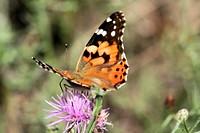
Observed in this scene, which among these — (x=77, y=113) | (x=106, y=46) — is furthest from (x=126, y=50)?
(x=77, y=113)

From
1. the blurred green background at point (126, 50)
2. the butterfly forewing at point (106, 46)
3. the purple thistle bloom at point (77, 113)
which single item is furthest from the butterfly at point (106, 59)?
the blurred green background at point (126, 50)

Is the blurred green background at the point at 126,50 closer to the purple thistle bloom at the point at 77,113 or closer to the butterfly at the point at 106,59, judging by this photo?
the butterfly at the point at 106,59

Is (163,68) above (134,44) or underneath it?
underneath

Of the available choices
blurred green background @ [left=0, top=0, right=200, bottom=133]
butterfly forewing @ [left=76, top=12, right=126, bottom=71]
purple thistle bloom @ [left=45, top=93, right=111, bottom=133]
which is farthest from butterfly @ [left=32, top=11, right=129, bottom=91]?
blurred green background @ [left=0, top=0, right=200, bottom=133]

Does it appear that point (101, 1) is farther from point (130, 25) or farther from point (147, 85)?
point (147, 85)

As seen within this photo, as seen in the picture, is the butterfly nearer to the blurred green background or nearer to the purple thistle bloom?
the purple thistle bloom

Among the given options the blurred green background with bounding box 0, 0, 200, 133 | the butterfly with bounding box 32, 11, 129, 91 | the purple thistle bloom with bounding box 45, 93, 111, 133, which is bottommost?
the purple thistle bloom with bounding box 45, 93, 111, 133

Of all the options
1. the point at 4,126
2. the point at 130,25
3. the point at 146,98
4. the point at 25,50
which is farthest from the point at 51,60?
the point at 130,25
